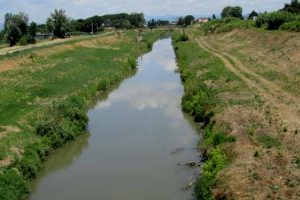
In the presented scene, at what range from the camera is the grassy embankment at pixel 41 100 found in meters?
20.9

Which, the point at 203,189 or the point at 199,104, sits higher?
the point at 199,104

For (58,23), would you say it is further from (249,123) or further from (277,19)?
(249,123)

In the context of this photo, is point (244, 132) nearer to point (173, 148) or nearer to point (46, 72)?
point (173, 148)

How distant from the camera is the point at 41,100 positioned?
32969 millimetres

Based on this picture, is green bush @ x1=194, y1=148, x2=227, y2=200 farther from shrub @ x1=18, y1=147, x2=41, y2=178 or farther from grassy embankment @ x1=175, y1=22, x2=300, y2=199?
shrub @ x1=18, y1=147, x2=41, y2=178

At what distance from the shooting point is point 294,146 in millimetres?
18953

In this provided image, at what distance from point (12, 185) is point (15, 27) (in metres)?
79.9

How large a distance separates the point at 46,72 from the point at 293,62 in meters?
22.3

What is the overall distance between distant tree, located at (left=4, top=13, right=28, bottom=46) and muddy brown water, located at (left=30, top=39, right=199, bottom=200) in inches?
2408

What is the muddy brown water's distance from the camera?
1923cm

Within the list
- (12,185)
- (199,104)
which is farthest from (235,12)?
(12,185)

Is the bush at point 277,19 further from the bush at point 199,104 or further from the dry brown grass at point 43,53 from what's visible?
the bush at point 199,104

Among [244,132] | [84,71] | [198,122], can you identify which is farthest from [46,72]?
[244,132]

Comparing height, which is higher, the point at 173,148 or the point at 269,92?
the point at 269,92
